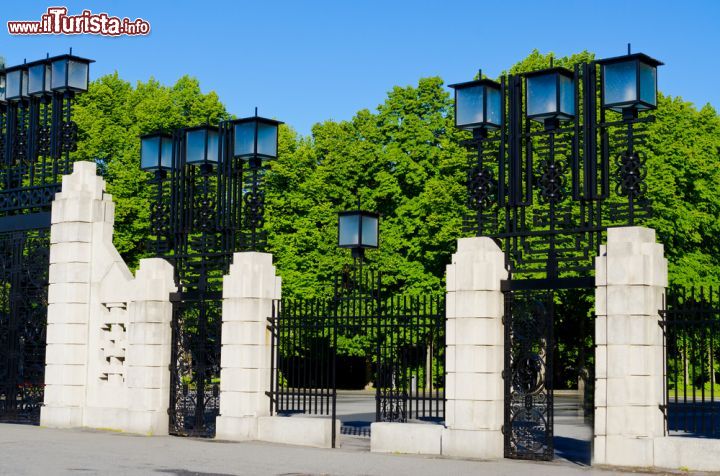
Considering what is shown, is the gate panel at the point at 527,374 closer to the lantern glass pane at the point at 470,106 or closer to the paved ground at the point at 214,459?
the paved ground at the point at 214,459

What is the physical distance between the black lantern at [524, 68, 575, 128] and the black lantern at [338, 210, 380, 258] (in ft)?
11.1

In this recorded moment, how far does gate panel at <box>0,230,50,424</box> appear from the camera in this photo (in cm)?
2447

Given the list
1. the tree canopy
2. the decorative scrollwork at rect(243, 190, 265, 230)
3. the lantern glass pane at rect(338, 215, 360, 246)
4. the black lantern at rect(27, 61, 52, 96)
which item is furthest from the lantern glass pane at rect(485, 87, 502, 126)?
the tree canopy

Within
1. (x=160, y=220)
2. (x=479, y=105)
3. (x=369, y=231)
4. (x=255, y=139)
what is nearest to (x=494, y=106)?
(x=479, y=105)

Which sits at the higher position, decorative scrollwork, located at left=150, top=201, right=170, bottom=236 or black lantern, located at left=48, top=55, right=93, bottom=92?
black lantern, located at left=48, top=55, right=93, bottom=92

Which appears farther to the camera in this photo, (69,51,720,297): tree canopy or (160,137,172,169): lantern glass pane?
(69,51,720,297): tree canopy

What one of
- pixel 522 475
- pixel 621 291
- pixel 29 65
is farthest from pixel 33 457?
pixel 29 65

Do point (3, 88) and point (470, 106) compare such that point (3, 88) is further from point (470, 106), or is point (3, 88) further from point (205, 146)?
point (470, 106)

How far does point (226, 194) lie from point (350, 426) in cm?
644

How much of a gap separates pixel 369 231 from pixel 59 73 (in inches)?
380

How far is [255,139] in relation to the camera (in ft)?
69.8

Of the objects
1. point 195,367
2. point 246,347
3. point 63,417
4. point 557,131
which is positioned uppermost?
point 557,131

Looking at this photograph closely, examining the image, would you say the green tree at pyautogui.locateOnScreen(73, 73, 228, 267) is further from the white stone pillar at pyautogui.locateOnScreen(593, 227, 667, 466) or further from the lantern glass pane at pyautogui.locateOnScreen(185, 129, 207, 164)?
the white stone pillar at pyautogui.locateOnScreen(593, 227, 667, 466)

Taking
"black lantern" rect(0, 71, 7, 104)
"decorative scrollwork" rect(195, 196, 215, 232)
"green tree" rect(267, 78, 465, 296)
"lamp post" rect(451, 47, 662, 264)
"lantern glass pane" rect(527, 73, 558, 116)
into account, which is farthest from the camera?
"green tree" rect(267, 78, 465, 296)
